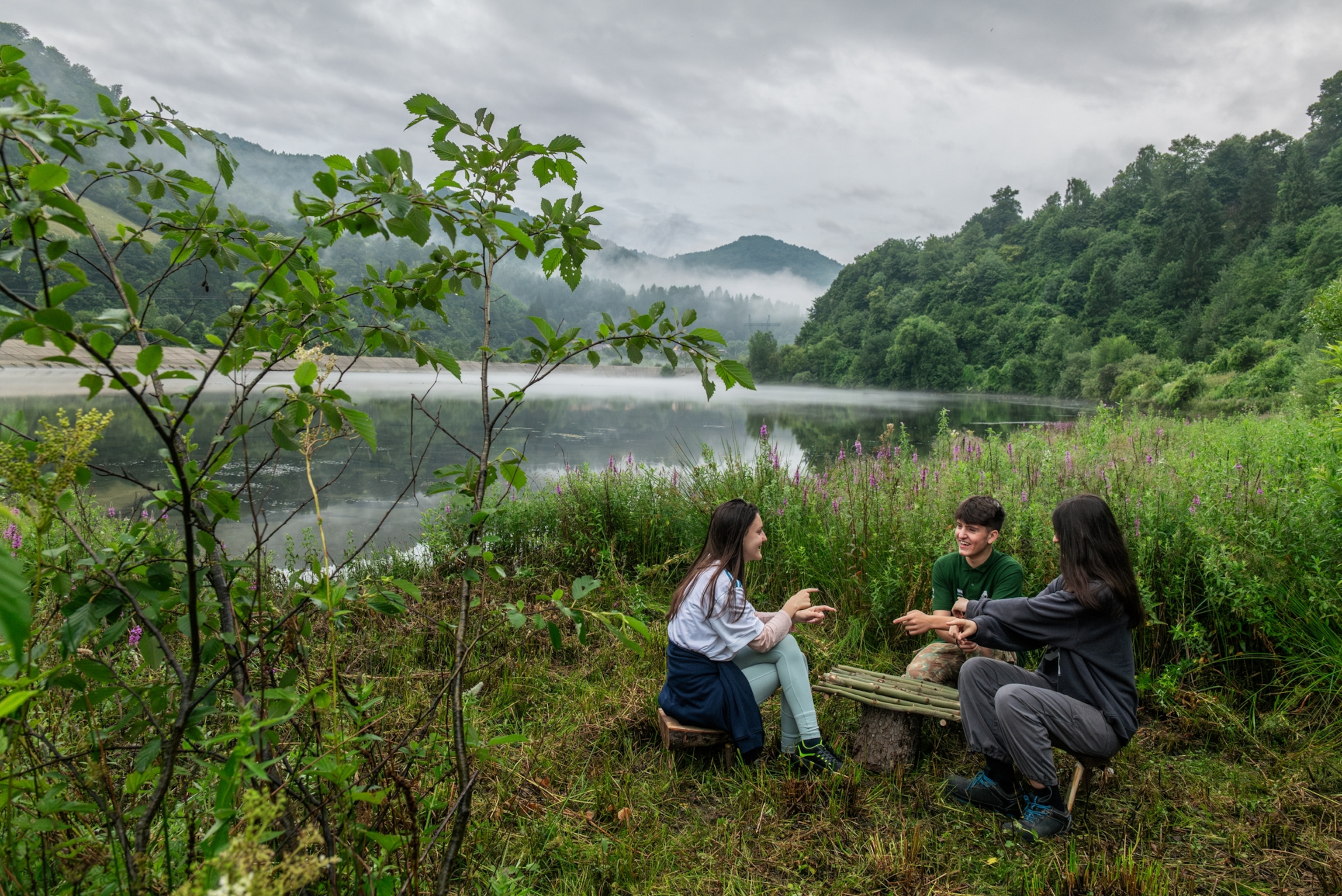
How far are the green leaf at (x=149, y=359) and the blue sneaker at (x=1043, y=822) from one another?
10.6 ft

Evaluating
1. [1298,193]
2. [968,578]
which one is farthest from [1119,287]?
[968,578]

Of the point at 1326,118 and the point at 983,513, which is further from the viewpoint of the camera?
the point at 1326,118

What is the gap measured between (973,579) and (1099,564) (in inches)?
30.4

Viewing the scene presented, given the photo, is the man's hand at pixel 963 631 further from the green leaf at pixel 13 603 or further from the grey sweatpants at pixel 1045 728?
the green leaf at pixel 13 603

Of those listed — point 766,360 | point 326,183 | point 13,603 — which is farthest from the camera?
point 766,360

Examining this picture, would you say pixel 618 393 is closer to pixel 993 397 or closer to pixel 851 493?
pixel 993 397

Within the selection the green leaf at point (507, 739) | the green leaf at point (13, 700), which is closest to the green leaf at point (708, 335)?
the green leaf at point (507, 739)

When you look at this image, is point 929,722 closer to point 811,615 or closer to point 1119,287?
point 811,615

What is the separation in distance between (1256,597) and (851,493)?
2.57m

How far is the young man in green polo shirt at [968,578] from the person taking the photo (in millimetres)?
3393

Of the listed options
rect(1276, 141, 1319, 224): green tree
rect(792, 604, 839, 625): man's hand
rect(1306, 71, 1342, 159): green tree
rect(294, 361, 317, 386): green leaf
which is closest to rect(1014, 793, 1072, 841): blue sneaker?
rect(792, 604, 839, 625): man's hand

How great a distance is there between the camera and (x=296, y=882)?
88 cm

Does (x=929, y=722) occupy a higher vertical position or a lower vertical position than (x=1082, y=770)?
lower

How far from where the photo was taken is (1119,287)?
66750 mm
